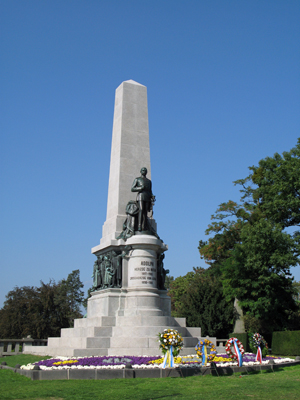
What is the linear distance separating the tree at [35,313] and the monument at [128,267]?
61.8 feet

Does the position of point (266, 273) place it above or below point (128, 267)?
above

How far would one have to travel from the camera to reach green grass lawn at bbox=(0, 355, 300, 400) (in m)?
7.96

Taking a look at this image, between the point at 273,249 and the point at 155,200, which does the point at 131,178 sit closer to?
the point at 155,200

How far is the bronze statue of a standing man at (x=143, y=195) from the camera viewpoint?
1852 cm

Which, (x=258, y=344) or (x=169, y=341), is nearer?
(x=169, y=341)

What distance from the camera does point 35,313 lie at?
37031mm

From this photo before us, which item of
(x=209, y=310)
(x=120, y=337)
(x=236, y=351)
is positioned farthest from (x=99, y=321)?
(x=209, y=310)

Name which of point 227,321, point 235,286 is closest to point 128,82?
point 235,286

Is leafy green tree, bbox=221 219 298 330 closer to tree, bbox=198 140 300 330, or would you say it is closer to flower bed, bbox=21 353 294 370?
tree, bbox=198 140 300 330

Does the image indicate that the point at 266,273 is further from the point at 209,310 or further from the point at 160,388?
the point at 160,388

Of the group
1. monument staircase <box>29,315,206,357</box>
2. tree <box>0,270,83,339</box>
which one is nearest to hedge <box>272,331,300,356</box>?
monument staircase <box>29,315,206,357</box>

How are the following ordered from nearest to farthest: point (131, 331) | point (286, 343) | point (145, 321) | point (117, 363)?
point (117, 363), point (131, 331), point (145, 321), point (286, 343)

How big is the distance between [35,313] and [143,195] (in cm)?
2289

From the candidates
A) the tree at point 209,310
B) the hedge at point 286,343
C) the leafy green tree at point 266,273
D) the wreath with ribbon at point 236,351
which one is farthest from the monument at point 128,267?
the tree at point 209,310
